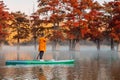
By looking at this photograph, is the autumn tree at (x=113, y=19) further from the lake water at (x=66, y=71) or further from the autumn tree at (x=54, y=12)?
the lake water at (x=66, y=71)

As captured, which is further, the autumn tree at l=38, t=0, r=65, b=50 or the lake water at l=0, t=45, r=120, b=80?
the autumn tree at l=38, t=0, r=65, b=50

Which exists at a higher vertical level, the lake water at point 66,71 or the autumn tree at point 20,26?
the autumn tree at point 20,26

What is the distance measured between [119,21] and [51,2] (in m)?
14.6

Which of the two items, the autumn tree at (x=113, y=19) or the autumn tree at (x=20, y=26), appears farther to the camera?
the autumn tree at (x=20, y=26)

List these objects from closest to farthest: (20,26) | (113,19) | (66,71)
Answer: (66,71) < (113,19) < (20,26)

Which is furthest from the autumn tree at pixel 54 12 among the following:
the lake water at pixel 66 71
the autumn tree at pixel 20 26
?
the lake water at pixel 66 71

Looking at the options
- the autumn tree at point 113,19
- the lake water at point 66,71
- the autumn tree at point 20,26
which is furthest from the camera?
the autumn tree at point 20,26

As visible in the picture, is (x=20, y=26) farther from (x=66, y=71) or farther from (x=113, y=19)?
(x=66, y=71)

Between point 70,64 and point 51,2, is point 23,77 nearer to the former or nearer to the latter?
point 70,64

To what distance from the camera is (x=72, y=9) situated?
81625 millimetres

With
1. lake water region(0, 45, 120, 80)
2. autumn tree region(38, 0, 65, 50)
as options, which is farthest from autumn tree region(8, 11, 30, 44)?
lake water region(0, 45, 120, 80)

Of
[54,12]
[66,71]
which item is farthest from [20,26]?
[66,71]

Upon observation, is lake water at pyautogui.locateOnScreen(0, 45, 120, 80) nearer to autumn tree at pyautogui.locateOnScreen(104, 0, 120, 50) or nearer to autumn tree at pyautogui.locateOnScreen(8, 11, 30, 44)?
autumn tree at pyautogui.locateOnScreen(104, 0, 120, 50)

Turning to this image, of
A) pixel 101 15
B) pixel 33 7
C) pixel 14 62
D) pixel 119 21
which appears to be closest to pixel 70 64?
pixel 14 62
